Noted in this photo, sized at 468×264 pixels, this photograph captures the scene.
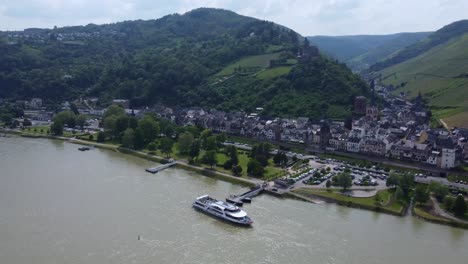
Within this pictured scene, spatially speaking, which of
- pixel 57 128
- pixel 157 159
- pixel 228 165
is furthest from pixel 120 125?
pixel 228 165

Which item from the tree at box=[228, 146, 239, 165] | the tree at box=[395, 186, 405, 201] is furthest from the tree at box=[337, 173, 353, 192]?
the tree at box=[228, 146, 239, 165]

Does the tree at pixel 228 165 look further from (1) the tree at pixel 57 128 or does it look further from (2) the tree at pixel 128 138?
(1) the tree at pixel 57 128

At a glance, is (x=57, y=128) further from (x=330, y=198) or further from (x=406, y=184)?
(x=406, y=184)

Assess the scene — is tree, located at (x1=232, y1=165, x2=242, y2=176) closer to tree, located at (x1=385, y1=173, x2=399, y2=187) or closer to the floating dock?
the floating dock

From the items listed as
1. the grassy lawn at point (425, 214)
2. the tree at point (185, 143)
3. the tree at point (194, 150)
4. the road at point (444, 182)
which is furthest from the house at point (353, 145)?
the tree at point (185, 143)

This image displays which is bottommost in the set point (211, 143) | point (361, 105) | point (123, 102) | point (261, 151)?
point (261, 151)
